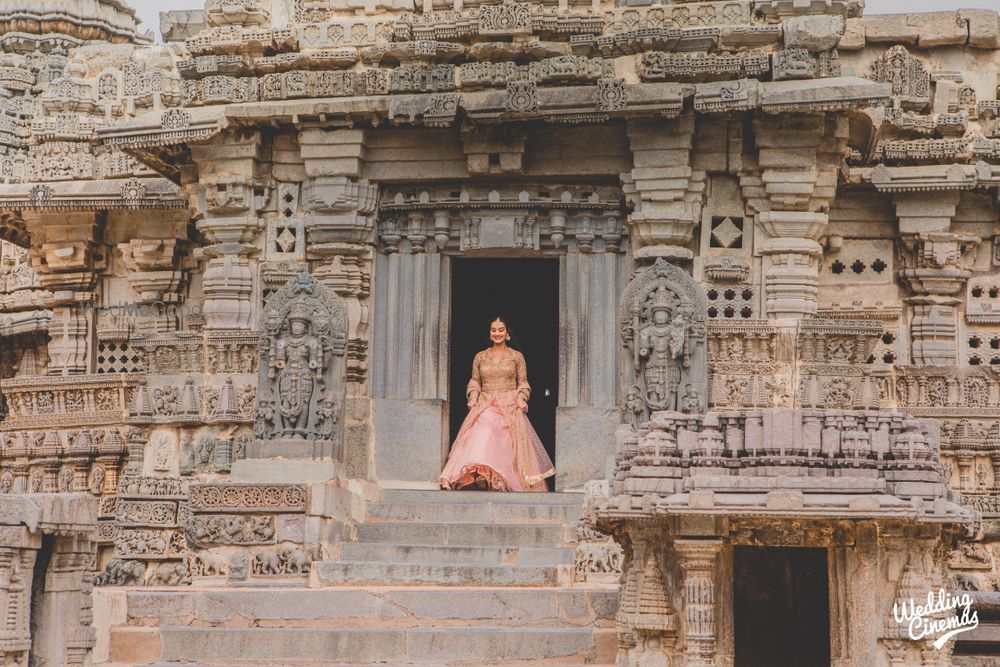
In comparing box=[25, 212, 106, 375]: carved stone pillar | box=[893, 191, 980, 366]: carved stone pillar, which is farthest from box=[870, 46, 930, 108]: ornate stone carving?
box=[25, 212, 106, 375]: carved stone pillar

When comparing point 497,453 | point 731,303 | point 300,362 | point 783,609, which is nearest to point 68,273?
point 300,362

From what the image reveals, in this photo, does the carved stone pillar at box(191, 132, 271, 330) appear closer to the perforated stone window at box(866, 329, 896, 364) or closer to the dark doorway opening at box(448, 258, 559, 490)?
the dark doorway opening at box(448, 258, 559, 490)

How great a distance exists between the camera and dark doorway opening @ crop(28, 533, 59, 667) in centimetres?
1198

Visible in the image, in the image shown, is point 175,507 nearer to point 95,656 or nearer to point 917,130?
point 95,656

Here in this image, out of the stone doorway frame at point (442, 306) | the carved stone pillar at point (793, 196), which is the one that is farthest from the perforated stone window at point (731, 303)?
the stone doorway frame at point (442, 306)

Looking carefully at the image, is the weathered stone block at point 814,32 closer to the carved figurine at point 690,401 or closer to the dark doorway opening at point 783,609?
the carved figurine at point 690,401

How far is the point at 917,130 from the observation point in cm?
1866

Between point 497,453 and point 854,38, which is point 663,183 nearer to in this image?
point 497,453

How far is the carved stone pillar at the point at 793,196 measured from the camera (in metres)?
16.8

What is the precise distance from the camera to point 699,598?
38.1 ft

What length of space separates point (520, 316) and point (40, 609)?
10.8 m

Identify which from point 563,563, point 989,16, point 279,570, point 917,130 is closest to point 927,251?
point 917,130

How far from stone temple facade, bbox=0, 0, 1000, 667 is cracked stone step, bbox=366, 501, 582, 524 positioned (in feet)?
0.12

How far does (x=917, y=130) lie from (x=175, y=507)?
8284 millimetres
